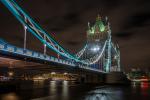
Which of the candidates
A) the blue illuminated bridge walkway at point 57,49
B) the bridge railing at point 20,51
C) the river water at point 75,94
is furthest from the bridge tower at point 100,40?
the bridge railing at point 20,51

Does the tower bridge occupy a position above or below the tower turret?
below

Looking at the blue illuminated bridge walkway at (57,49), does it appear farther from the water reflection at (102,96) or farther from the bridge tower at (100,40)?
the water reflection at (102,96)

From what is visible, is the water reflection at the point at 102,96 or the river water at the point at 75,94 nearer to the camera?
the river water at the point at 75,94

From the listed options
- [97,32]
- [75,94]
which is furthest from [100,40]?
[75,94]

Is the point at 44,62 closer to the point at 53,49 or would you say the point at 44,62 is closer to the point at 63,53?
the point at 53,49

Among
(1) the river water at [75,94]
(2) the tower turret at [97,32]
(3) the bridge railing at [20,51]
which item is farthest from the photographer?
(2) the tower turret at [97,32]

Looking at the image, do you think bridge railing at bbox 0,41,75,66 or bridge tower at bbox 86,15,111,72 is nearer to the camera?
bridge railing at bbox 0,41,75,66

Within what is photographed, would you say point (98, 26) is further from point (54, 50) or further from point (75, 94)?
point (75, 94)

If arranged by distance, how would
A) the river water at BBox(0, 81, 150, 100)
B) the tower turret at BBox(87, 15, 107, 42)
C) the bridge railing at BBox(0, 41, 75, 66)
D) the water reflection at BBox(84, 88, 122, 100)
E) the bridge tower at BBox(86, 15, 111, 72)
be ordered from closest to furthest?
1. the bridge railing at BBox(0, 41, 75, 66)
2. the river water at BBox(0, 81, 150, 100)
3. the water reflection at BBox(84, 88, 122, 100)
4. the bridge tower at BBox(86, 15, 111, 72)
5. the tower turret at BBox(87, 15, 107, 42)

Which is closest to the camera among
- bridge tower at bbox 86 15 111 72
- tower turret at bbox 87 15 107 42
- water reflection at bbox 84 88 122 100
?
water reflection at bbox 84 88 122 100

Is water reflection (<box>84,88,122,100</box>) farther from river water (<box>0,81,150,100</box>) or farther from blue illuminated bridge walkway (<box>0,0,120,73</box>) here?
blue illuminated bridge walkway (<box>0,0,120,73</box>)

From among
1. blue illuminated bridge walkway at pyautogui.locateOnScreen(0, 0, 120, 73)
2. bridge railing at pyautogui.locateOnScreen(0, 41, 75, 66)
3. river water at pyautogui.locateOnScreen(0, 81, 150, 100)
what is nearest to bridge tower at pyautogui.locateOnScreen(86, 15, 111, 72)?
blue illuminated bridge walkway at pyautogui.locateOnScreen(0, 0, 120, 73)

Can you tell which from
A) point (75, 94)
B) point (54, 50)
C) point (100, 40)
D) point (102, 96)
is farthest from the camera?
point (100, 40)

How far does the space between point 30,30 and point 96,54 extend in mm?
66642
